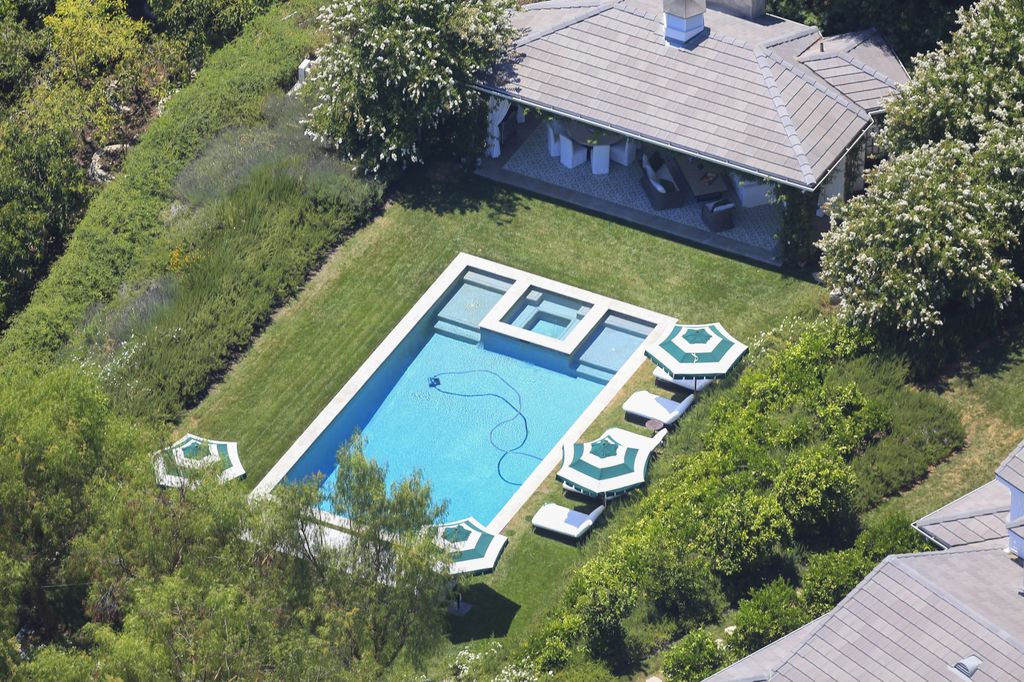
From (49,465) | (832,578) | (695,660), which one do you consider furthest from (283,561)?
(832,578)

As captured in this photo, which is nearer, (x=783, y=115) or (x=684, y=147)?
(x=783, y=115)

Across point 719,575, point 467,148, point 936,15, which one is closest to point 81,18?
point 467,148

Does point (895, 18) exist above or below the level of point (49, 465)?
above

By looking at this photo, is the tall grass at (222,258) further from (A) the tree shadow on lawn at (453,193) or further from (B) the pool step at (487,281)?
(B) the pool step at (487,281)

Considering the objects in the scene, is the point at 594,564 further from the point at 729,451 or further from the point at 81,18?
the point at 81,18

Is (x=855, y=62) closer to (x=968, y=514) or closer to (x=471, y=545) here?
(x=968, y=514)

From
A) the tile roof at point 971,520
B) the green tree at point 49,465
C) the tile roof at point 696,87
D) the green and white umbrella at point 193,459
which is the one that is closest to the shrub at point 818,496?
the tile roof at point 971,520
